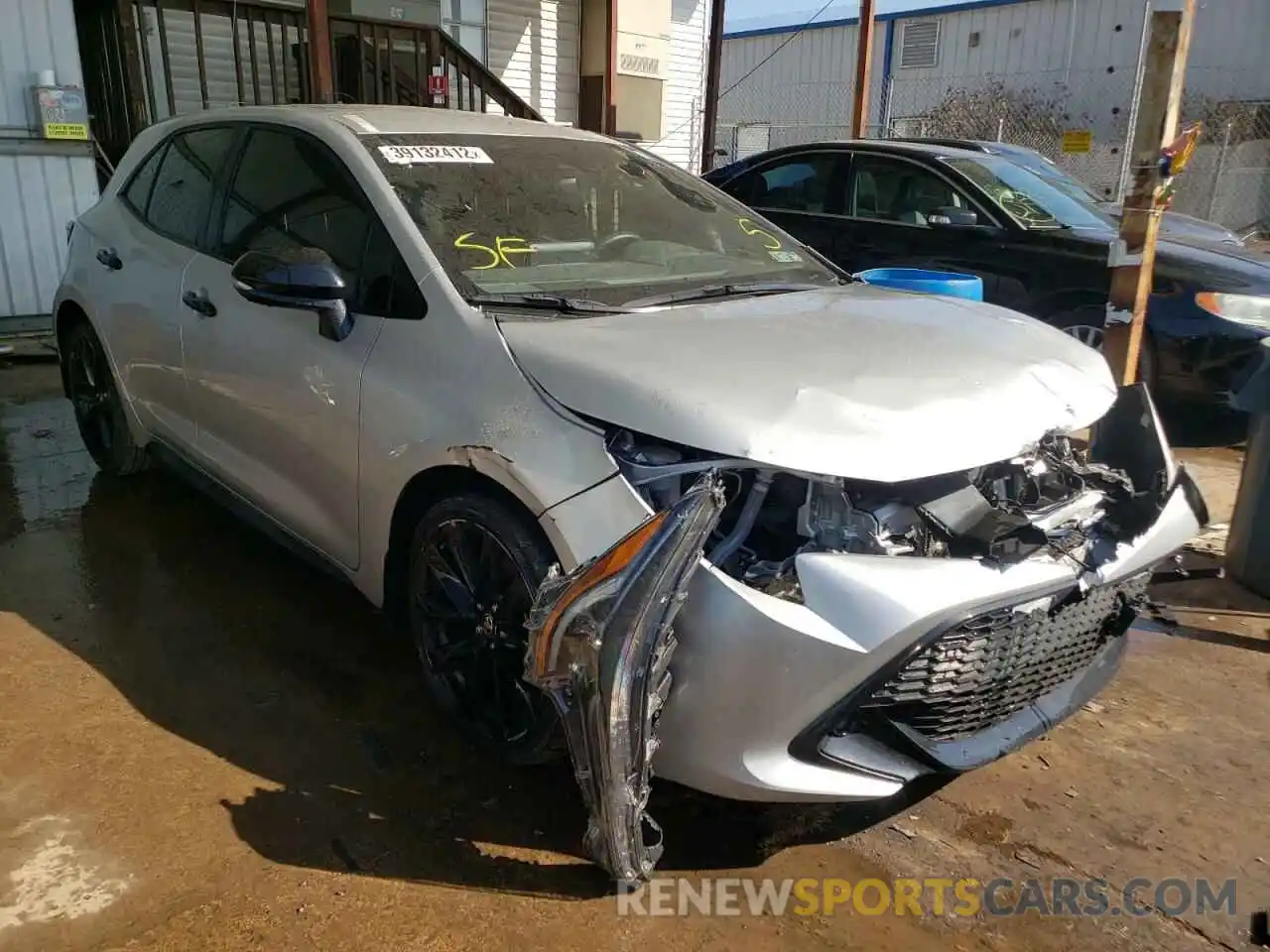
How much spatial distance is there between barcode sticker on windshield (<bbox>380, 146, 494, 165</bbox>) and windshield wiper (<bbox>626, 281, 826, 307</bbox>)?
0.82 m

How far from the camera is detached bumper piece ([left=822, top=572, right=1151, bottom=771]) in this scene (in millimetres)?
2199

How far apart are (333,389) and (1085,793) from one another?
7.91 feet

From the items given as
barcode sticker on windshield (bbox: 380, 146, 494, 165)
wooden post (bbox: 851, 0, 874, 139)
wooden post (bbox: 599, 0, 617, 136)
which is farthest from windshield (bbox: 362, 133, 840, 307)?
wooden post (bbox: 599, 0, 617, 136)

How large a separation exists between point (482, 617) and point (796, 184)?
17.4ft

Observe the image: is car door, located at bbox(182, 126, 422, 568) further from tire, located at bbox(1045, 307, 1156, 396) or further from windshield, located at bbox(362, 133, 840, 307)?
tire, located at bbox(1045, 307, 1156, 396)

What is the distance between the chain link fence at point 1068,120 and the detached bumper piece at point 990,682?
1334 centimetres

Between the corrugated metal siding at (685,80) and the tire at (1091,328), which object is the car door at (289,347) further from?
A: the corrugated metal siding at (685,80)

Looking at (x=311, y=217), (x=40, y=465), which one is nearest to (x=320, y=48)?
(x=40, y=465)

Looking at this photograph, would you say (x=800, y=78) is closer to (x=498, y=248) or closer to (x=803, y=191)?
(x=803, y=191)

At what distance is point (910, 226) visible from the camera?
6504mm

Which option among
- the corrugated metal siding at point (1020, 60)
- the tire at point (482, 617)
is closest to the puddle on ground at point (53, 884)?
the tire at point (482, 617)

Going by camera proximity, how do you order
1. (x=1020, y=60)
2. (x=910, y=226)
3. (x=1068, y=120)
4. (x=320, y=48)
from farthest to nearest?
(x=1020, y=60) → (x=1068, y=120) → (x=320, y=48) → (x=910, y=226)

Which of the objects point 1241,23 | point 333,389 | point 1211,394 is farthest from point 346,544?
point 1241,23

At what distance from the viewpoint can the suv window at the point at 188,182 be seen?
12.7 feet
